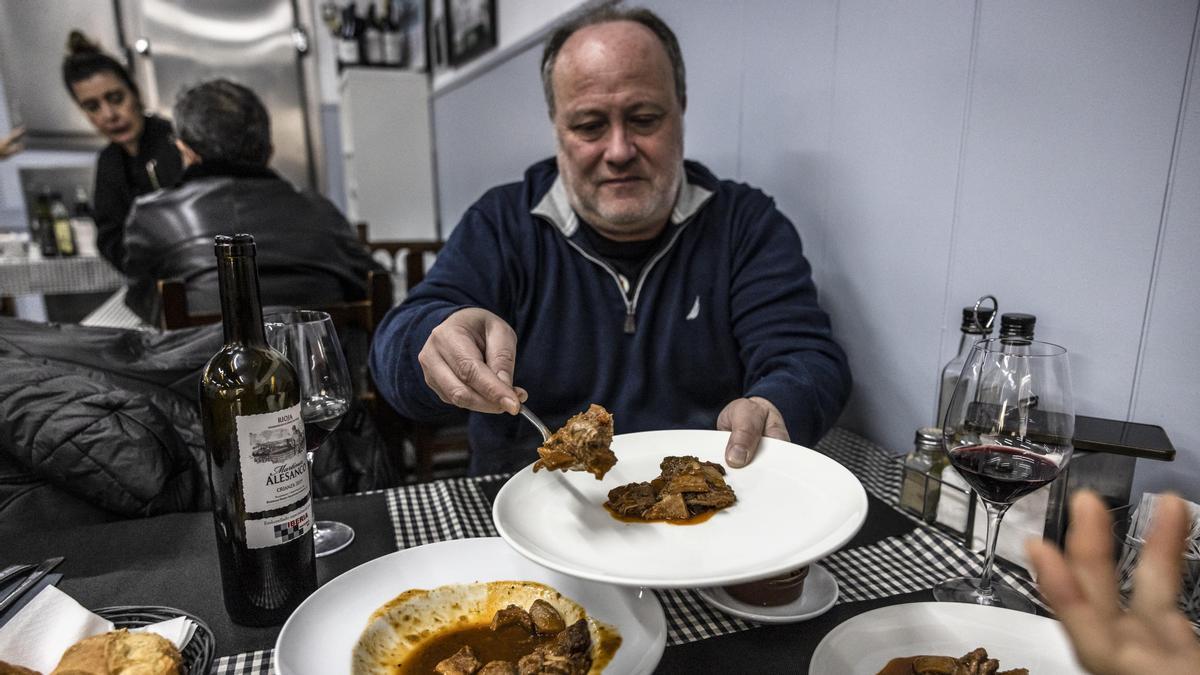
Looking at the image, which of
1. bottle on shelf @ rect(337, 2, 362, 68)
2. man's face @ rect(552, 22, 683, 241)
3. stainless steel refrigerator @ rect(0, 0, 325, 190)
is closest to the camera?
man's face @ rect(552, 22, 683, 241)

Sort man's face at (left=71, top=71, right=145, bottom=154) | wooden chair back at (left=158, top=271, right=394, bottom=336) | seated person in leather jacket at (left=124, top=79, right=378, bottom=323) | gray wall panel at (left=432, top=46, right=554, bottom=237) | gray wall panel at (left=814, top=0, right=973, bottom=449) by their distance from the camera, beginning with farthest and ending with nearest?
man's face at (left=71, top=71, right=145, bottom=154), gray wall panel at (left=432, top=46, right=554, bottom=237), seated person in leather jacket at (left=124, top=79, right=378, bottom=323), wooden chair back at (left=158, top=271, right=394, bottom=336), gray wall panel at (left=814, top=0, right=973, bottom=449)

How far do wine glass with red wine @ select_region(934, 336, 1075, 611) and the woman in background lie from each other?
3.57 metres

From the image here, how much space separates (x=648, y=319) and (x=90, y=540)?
109cm

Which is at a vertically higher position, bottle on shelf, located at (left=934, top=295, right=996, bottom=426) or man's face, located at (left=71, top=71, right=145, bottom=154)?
man's face, located at (left=71, top=71, right=145, bottom=154)

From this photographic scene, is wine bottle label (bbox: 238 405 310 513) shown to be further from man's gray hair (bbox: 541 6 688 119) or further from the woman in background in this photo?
the woman in background

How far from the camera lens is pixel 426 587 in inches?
28.8

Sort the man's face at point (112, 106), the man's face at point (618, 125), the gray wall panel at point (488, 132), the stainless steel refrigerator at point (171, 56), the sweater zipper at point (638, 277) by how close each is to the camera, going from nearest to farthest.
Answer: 1. the man's face at point (618, 125)
2. the sweater zipper at point (638, 277)
3. the gray wall panel at point (488, 132)
4. the man's face at point (112, 106)
5. the stainless steel refrigerator at point (171, 56)

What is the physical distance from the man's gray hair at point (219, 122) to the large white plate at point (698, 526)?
2024mm

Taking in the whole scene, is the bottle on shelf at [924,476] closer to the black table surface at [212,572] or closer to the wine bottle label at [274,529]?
the black table surface at [212,572]

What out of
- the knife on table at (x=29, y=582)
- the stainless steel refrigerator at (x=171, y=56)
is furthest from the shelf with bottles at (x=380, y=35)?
the knife on table at (x=29, y=582)

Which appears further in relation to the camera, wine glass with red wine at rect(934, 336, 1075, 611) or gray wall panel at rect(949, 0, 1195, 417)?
gray wall panel at rect(949, 0, 1195, 417)

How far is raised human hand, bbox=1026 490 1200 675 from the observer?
0.32 meters

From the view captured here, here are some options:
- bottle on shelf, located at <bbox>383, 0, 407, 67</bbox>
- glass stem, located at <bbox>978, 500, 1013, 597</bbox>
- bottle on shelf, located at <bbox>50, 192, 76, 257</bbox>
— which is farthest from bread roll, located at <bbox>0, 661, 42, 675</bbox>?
bottle on shelf, located at <bbox>383, 0, 407, 67</bbox>

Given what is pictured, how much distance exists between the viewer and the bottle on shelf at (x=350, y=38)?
16.5 ft
